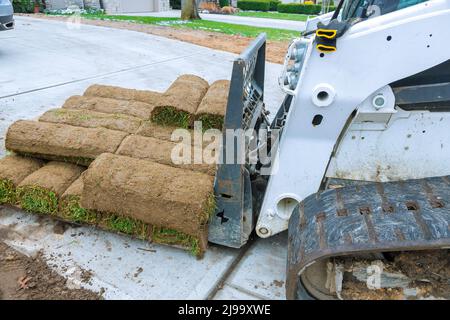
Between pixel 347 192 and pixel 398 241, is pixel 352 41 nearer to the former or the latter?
pixel 347 192

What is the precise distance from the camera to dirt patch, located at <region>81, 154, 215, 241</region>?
8.30 feet

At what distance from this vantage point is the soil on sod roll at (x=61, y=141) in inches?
123

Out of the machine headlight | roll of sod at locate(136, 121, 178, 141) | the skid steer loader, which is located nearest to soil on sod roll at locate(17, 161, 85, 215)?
roll of sod at locate(136, 121, 178, 141)

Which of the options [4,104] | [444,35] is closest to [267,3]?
[4,104]

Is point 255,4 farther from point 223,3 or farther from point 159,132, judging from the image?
point 159,132

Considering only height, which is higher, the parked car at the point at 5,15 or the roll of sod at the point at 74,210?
the parked car at the point at 5,15

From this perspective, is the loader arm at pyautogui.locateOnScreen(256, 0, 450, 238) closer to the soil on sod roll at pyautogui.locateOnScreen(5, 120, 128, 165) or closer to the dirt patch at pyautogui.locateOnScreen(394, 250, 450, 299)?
the dirt patch at pyautogui.locateOnScreen(394, 250, 450, 299)

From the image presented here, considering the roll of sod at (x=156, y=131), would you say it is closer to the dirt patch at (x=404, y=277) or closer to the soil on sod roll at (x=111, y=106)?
the soil on sod roll at (x=111, y=106)

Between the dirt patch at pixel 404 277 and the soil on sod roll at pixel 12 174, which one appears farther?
the soil on sod roll at pixel 12 174

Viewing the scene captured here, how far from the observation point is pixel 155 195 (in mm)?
2551

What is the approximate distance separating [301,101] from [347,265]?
94 centimetres

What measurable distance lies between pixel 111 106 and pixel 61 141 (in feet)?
2.86

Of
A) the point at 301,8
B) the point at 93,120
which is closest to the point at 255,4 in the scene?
the point at 301,8

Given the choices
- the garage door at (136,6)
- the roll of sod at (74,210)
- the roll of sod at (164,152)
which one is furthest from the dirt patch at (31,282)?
the garage door at (136,6)
